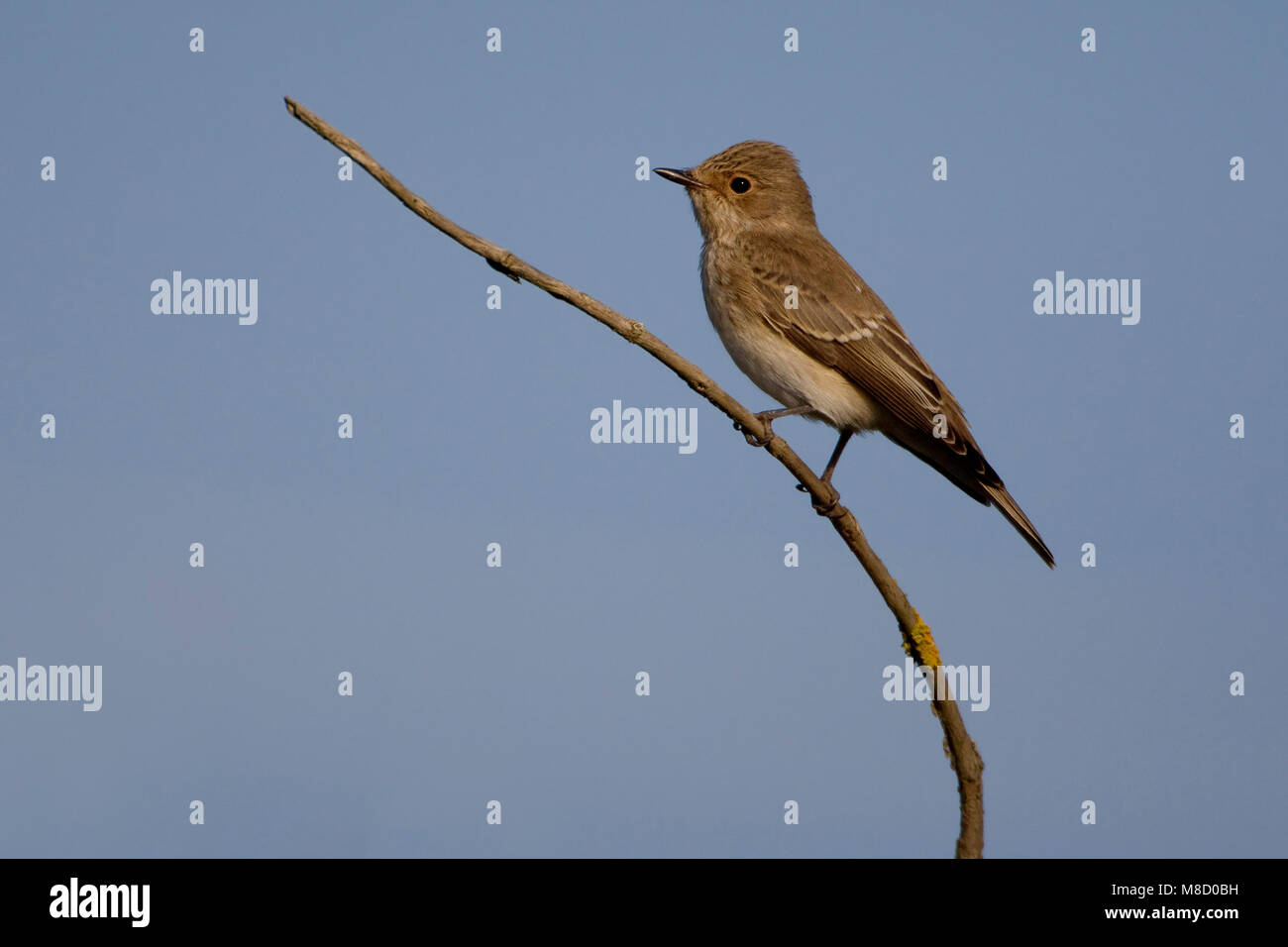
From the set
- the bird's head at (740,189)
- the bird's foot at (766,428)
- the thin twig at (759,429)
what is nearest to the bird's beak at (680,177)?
the bird's head at (740,189)

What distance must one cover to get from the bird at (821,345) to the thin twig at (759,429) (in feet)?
8.44

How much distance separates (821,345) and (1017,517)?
5.87 feet

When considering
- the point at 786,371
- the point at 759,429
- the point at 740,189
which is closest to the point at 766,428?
the point at 759,429

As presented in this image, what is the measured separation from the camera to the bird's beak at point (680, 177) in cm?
908

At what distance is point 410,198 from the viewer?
4512 mm

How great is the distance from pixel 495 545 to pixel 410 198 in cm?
471

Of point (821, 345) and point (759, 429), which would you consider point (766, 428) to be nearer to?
point (759, 429)

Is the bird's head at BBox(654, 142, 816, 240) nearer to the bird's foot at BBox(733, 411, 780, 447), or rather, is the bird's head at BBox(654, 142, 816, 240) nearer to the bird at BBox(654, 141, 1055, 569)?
the bird at BBox(654, 141, 1055, 569)

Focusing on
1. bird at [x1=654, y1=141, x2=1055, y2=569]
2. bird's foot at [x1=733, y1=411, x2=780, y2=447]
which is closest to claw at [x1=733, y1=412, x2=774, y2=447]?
bird's foot at [x1=733, y1=411, x2=780, y2=447]

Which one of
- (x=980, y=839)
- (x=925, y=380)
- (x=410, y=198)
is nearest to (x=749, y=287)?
(x=925, y=380)

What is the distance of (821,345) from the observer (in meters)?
8.55

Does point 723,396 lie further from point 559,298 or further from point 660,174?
point 660,174

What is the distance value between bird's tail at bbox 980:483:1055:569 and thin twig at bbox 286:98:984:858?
8.37 ft

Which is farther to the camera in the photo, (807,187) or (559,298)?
(807,187)
